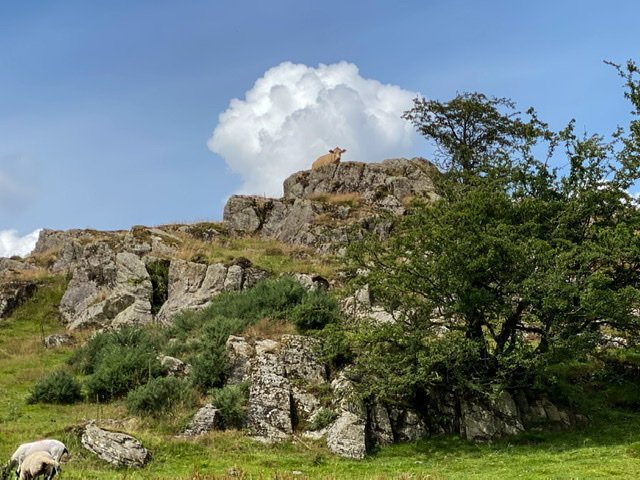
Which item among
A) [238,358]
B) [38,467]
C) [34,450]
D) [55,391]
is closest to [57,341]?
[55,391]

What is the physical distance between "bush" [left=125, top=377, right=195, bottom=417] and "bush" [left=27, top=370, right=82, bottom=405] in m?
4.24

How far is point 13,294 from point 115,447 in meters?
33.6

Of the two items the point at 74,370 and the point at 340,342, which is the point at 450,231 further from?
the point at 74,370

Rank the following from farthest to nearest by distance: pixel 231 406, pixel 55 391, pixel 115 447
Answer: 1. pixel 55 391
2. pixel 231 406
3. pixel 115 447

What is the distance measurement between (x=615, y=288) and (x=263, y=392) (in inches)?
557

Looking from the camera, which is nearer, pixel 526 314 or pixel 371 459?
pixel 371 459

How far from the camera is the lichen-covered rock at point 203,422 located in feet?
74.4

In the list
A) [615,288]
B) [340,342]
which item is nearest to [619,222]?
[615,288]

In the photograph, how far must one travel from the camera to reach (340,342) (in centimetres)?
2562

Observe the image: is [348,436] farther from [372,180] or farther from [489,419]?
[372,180]

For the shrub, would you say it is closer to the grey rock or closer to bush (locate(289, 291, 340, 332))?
bush (locate(289, 291, 340, 332))

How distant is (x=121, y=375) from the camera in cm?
2814

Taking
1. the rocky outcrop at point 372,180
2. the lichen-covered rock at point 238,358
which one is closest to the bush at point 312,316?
the lichen-covered rock at point 238,358

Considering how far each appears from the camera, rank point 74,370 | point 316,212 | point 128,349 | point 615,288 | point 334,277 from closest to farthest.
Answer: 1. point 615,288
2. point 128,349
3. point 74,370
4. point 334,277
5. point 316,212
